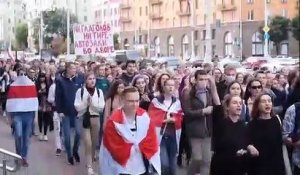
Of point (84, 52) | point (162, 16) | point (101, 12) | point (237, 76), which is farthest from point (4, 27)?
point (237, 76)

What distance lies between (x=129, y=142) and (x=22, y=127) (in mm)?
6265

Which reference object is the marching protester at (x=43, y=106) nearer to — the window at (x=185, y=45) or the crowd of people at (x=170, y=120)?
the crowd of people at (x=170, y=120)

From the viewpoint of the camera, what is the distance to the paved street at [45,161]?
1309 centimetres

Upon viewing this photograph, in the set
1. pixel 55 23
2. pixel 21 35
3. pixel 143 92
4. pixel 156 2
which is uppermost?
pixel 156 2

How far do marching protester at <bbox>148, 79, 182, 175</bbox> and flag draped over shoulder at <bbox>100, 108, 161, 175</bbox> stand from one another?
2.76 m

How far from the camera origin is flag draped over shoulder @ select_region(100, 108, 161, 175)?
7.59 metres

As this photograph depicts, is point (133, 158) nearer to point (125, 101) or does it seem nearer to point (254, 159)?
point (125, 101)

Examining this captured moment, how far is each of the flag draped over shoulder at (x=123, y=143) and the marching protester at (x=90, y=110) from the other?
15.6ft

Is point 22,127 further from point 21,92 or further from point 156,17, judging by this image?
point 156,17

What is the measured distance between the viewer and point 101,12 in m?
120

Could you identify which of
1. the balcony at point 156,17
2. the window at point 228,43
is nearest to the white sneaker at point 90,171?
the window at point 228,43

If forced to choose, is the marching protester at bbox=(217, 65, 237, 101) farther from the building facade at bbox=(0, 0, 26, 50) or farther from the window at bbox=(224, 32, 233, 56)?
the window at bbox=(224, 32, 233, 56)

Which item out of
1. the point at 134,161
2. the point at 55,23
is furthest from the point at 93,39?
the point at 55,23

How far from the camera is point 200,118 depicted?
35.2 feet
